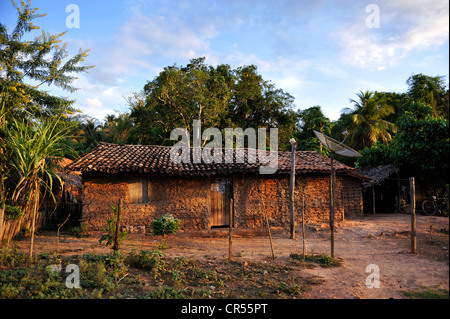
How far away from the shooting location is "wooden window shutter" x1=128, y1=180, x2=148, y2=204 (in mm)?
10484

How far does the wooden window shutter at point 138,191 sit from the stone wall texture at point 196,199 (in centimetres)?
13

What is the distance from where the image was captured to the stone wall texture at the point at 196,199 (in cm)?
1025

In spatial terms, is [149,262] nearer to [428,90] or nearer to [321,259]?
[321,259]

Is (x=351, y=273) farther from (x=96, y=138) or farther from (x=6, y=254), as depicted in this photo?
(x=96, y=138)

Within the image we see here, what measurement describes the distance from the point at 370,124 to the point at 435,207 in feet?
36.4

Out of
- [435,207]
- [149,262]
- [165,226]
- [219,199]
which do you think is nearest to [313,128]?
[435,207]

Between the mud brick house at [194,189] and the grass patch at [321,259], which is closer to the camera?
the grass patch at [321,259]

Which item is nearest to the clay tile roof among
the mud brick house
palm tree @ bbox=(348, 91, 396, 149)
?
the mud brick house

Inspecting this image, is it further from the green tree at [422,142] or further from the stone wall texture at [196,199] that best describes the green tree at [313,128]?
the stone wall texture at [196,199]

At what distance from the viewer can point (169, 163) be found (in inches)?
425

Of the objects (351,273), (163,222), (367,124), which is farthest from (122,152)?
(367,124)

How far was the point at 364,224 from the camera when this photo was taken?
37.8ft

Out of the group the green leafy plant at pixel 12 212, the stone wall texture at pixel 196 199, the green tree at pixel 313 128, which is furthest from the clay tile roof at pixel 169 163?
the green tree at pixel 313 128
